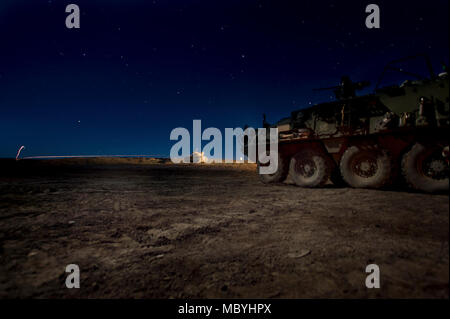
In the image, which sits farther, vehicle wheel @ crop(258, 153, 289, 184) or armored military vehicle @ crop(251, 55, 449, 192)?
vehicle wheel @ crop(258, 153, 289, 184)

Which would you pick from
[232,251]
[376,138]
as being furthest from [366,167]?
[232,251]

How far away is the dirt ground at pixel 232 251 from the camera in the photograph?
58.4 inches

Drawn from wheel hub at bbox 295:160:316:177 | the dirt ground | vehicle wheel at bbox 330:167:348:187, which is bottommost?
the dirt ground

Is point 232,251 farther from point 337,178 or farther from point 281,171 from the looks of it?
point 337,178

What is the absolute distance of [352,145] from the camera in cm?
563

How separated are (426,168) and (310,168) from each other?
8.53 feet

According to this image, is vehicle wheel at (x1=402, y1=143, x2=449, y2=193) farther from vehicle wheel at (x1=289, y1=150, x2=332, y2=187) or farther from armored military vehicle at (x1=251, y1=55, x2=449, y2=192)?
vehicle wheel at (x1=289, y1=150, x2=332, y2=187)

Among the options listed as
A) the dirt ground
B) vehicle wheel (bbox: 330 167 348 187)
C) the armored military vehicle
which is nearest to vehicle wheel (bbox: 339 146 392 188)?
the armored military vehicle

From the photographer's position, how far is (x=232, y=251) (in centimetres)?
205

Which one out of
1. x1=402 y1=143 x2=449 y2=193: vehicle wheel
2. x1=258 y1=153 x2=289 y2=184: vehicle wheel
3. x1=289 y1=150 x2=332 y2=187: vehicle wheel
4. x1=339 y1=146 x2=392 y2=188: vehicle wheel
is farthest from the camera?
x1=258 y1=153 x2=289 y2=184: vehicle wheel

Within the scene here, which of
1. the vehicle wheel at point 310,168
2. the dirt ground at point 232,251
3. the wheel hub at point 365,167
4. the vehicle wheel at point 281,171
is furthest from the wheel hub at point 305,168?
the dirt ground at point 232,251

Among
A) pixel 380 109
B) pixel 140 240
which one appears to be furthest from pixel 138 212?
pixel 380 109

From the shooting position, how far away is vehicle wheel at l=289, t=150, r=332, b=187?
5.84 metres

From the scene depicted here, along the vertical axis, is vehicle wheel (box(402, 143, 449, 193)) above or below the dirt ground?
above
